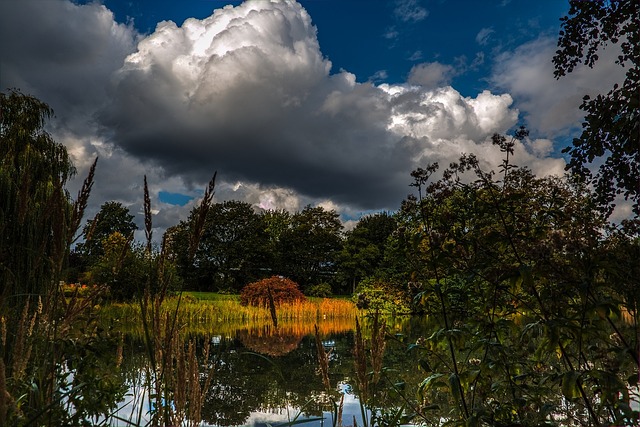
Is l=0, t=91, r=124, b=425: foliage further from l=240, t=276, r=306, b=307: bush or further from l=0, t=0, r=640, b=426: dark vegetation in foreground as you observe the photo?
l=240, t=276, r=306, b=307: bush

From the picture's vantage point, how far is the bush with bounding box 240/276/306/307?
20936 millimetres

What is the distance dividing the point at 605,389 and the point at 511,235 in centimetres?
82

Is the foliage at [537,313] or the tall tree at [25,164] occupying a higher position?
the tall tree at [25,164]

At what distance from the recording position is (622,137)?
313cm

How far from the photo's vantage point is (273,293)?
21188mm

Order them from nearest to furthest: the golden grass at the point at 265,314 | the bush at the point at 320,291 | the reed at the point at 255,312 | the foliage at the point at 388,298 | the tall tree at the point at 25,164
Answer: the foliage at the point at 388,298
the tall tree at the point at 25,164
the golden grass at the point at 265,314
the reed at the point at 255,312
the bush at the point at 320,291

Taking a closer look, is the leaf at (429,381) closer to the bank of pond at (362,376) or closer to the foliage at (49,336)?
the bank of pond at (362,376)

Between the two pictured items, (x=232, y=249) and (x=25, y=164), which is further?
(x=232, y=249)

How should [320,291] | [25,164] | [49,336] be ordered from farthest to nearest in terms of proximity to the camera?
[320,291] → [25,164] → [49,336]

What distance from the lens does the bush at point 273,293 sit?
20.9m

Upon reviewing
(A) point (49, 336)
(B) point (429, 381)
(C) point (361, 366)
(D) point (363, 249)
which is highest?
(D) point (363, 249)

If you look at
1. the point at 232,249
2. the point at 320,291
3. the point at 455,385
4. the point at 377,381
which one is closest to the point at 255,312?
the point at 320,291

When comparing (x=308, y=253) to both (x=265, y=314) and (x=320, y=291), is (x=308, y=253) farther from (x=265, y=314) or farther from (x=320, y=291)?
(x=265, y=314)

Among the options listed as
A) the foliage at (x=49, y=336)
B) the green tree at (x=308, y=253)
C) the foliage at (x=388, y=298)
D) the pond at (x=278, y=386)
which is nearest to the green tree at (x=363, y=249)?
the green tree at (x=308, y=253)
